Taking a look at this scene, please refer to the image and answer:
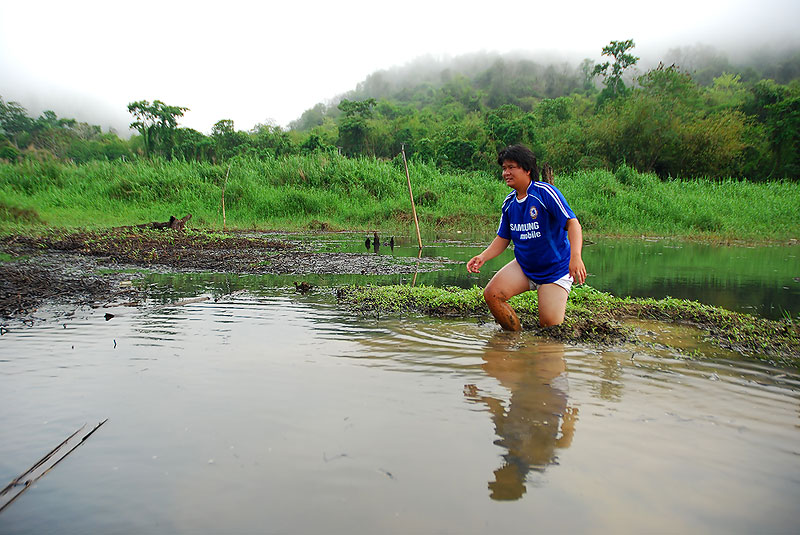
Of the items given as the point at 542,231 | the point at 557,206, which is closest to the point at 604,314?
the point at 542,231

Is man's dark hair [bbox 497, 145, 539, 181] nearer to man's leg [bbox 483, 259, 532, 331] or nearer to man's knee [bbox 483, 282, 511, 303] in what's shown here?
man's leg [bbox 483, 259, 532, 331]

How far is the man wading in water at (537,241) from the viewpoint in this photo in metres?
4.47

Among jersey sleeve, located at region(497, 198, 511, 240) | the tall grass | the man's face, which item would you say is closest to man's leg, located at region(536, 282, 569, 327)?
jersey sleeve, located at region(497, 198, 511, 240)

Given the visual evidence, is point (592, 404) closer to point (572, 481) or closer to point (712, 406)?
point (712, 406)

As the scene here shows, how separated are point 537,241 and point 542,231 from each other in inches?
3.9

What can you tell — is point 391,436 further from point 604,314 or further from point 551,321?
point 604,314

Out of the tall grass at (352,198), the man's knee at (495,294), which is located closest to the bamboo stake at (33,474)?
the man's knee at (495,294)

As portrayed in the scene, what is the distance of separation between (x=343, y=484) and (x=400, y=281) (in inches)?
213

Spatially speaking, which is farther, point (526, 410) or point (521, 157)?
point (521, 157)

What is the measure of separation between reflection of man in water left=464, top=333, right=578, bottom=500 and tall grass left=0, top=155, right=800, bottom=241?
14.7 meters

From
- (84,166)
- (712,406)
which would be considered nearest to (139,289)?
(712,406)

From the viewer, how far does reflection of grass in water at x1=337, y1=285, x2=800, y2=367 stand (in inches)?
167

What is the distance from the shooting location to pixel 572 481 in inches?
82.0

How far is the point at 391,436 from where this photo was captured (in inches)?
96.4
